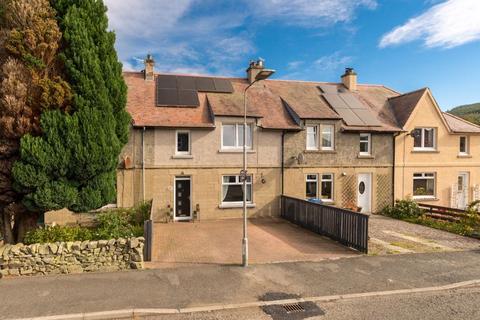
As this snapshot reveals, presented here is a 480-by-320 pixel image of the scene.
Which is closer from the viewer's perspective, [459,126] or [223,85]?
[223,85]

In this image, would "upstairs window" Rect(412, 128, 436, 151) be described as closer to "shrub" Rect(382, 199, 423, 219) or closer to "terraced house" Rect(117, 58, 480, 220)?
"terraced house" Rect(117, 58, 480, 220)

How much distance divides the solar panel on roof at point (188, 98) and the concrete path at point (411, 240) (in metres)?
12.4

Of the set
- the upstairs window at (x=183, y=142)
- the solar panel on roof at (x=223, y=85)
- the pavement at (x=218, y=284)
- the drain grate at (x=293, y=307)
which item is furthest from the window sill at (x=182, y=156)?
the drain grate at (x=293, y=307)

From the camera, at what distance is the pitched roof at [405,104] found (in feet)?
67.1

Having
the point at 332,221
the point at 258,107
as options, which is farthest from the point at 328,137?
the point at 332,221

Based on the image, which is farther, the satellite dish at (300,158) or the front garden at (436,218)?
the satellite dish at (300,158)

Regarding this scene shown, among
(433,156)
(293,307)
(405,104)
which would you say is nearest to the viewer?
(293,307)

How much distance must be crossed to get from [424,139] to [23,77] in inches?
913

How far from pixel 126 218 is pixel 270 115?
10623 millimetres

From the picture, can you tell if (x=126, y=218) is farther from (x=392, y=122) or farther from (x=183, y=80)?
(x=392, y=122)

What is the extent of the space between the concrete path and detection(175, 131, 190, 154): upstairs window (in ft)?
35.5

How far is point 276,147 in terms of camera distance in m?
18.1

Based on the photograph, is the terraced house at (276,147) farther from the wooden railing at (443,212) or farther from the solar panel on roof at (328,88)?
the wooden railing at (443,212)

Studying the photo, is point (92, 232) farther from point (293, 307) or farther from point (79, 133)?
point (293, 307)
